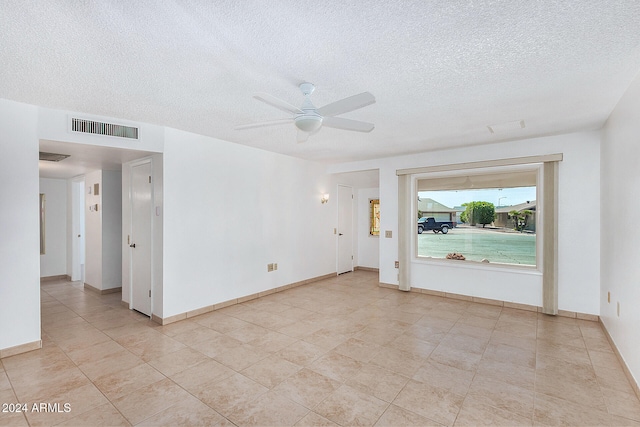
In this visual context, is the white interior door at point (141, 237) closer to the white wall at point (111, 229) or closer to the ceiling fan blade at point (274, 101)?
the white wall at point (111, 229)

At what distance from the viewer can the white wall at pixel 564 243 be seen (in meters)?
4.15

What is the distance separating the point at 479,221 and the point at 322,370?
390cm

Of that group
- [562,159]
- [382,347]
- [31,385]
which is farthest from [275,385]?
[562,159]

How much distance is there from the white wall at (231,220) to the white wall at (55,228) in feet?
14.6

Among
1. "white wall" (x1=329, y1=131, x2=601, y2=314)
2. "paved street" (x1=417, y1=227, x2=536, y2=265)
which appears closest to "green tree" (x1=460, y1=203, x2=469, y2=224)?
"paved street" (x1=417, y1=227, x2=536, y2=265)

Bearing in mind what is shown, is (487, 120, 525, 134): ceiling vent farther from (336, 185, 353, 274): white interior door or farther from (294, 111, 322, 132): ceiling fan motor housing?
(336, 185, 353, 274): white interior door

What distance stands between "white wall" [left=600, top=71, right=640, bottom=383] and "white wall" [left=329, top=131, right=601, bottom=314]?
316 millimetres

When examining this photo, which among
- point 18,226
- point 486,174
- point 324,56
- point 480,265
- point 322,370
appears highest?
point 324,56

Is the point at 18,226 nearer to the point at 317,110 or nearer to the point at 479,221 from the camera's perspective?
the point at 317,110

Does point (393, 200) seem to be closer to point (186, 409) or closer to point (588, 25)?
point (588, 25)

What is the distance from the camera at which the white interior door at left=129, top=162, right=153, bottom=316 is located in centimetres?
434

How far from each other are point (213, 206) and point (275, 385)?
2.81 m

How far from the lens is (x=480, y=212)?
5.28 metres

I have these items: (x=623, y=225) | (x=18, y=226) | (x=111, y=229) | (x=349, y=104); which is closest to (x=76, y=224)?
(x=111, y=229)
